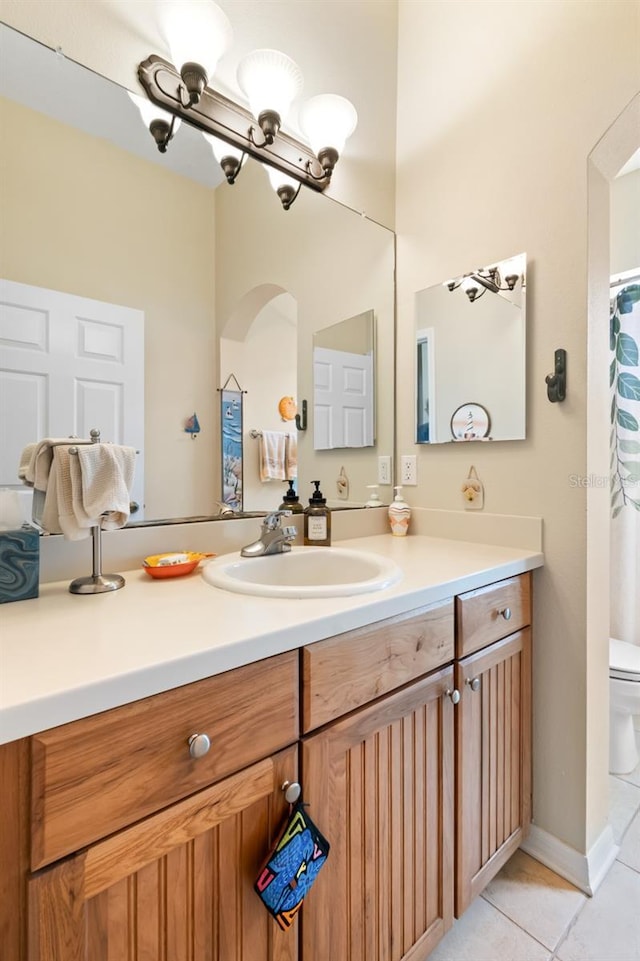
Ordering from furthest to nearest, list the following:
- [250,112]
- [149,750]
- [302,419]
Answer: [302,419] < [250,112] < [149,750]

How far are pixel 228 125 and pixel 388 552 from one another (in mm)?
1289

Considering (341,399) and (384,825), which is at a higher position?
(341,399)

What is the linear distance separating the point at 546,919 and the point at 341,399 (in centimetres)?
162

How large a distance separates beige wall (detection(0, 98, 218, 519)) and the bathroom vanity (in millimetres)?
367

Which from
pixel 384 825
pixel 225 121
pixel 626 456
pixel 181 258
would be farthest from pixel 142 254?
pixel 626 456

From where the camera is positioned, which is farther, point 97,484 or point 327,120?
point 327,120

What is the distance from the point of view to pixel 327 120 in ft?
4.41

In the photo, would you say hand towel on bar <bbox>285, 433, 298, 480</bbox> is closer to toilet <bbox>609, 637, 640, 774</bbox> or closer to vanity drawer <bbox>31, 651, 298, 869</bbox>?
vanity drawer <bbox>31, 651, 298, 869</bbox>

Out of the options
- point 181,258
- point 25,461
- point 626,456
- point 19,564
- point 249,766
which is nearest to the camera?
point 249,766

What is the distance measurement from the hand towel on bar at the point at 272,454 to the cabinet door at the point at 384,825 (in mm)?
752

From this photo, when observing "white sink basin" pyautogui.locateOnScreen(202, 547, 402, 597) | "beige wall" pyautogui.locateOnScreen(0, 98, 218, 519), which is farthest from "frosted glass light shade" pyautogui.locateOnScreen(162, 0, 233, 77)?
"white sink basin" pyautogui.locateOnScreen(202, 547, 402, 597)

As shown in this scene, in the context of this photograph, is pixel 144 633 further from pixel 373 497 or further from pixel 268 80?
pixel 268 80

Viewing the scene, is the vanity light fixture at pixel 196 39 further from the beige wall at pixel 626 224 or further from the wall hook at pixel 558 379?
the beige wall at pixel 626 224

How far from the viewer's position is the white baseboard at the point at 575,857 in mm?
1197
